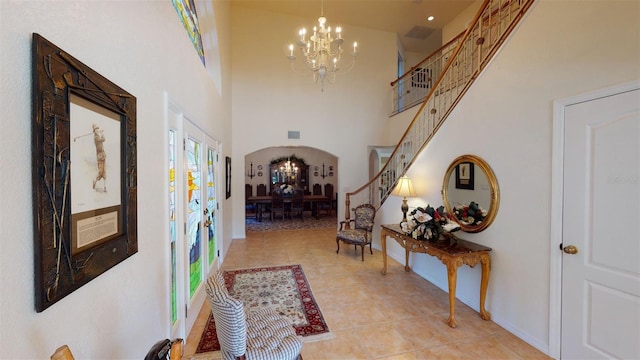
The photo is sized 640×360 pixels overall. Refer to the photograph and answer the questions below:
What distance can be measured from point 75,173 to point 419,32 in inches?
334

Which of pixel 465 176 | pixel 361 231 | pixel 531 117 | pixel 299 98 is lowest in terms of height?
pixel 361 231

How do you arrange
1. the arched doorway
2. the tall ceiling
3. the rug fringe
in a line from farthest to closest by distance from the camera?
the arched doorway
the tall ceiling
the rug fringe

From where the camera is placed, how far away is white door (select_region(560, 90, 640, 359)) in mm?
1771

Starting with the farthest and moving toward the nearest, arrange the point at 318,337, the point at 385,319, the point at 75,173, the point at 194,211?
the point at 194,211 → the point at 385,319 → the point at 318,337 → the point at 75,173

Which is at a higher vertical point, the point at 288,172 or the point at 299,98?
the point at 299,98

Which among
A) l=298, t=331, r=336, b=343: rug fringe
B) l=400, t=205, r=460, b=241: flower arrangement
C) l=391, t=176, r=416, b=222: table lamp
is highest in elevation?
l=391, t=176, r=416, b=222: table lamp

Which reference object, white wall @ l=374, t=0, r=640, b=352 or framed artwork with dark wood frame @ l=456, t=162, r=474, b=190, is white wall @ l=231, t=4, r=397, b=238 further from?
white wall @ l=374, t=0, r=640, b=352

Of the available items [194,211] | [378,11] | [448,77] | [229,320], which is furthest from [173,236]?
[378,11]

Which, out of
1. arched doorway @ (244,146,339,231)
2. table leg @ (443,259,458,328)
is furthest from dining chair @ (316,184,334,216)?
table leg @ (443,259,458,328)

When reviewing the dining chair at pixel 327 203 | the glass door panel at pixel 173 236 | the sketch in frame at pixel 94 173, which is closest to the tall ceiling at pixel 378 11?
the glass door panel at pixel 173 236

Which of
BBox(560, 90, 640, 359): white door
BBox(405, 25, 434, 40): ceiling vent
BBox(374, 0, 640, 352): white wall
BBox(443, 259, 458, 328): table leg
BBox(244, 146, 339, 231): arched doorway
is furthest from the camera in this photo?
BBox(244, 146, 339, 231): arched doorway

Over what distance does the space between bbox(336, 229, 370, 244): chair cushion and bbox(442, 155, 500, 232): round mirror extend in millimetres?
1818

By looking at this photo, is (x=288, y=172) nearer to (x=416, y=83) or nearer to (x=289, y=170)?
(x=289, y=170)

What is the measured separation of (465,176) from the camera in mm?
3082
